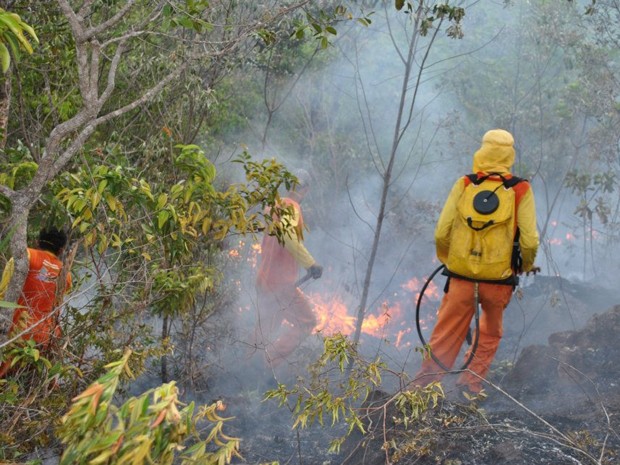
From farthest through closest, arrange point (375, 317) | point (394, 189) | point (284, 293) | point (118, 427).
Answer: point (394, 189)
point (375, 317)
point (284, 293)
point (118, 427)

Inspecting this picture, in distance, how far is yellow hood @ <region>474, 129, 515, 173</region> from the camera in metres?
5.24

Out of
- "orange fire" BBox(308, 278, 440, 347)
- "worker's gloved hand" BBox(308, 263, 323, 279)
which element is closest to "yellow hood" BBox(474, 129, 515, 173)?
"worker's gloved hand" BBox(308, 263, 323, 279)

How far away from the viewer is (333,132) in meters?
10.9

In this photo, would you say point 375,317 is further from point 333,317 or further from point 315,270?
point 315,270

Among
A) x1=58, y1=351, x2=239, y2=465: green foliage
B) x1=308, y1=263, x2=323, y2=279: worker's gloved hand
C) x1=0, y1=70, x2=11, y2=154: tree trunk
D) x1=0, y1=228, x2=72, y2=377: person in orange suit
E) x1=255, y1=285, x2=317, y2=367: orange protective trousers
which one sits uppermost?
x1=0, y1=70, x2=11, y2=154: tree trunk

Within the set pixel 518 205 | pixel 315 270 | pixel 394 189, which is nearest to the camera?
pixel 518 205

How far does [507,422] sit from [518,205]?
153 centimetres

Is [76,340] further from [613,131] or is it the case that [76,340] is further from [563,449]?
[613,131]

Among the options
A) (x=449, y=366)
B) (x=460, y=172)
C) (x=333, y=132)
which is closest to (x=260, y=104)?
(x=333, y=132)

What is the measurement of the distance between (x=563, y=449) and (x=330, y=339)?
63.4 inches

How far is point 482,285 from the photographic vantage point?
5.37 metres

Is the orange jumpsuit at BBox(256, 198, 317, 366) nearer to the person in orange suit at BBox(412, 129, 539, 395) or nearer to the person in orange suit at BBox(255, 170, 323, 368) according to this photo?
the person in orange suit at BBox(255, 170, 323, 368)

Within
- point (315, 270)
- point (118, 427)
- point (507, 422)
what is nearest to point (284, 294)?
point (315, 270)

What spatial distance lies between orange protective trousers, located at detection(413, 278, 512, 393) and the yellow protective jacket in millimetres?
299
